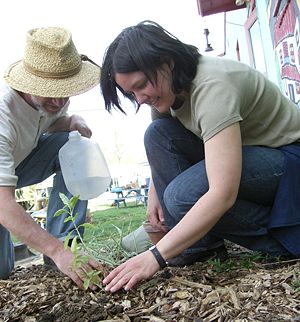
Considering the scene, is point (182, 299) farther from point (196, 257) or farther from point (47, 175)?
point (47, 175)

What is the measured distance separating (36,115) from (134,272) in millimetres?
900

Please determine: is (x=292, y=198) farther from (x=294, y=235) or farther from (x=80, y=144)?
(x=80, y=144)

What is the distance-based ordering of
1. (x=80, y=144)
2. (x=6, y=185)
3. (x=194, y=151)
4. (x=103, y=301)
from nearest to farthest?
(x=103, y=301)
(x=6, y=185)
(x=194, y=151)
(x=80, y=144)

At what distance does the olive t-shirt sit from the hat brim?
38 cm

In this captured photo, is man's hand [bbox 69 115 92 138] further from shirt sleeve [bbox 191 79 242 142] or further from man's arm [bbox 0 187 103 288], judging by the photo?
shirt sleeve [bbox 191 79 242 142]

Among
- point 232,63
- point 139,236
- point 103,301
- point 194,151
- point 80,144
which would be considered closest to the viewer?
point 103,301

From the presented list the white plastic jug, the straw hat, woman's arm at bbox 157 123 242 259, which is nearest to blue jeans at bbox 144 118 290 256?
woman's arm at bbox 157 123 242 259

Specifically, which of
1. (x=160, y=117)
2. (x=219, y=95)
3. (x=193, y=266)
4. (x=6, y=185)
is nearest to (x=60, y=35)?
(x=160, y=117)

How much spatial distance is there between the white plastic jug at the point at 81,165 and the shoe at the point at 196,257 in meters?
0.69

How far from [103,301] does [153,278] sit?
21 cm

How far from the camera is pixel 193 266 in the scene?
1458 millimetres

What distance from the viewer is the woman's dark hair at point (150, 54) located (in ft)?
3.92

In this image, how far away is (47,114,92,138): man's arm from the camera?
6.98 ft

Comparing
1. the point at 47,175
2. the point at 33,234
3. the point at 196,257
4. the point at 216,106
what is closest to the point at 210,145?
the point at 216,106
